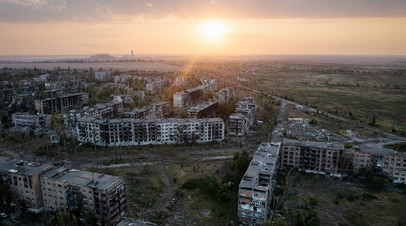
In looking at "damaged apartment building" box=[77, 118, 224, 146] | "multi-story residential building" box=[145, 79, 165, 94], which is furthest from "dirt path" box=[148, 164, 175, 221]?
"multi-story residential building" box=[145, 79, 165, 94]

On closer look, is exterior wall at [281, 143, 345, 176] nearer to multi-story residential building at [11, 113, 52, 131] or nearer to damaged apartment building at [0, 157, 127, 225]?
damaged apartment building at [0, 157, 127, 225]

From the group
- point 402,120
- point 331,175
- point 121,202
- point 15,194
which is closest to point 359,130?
point 402,120

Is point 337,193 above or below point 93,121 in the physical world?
below

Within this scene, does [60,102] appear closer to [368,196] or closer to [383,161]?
[368,196]

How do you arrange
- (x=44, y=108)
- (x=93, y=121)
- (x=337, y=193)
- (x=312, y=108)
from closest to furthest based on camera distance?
(x=337, y=193) → (x=93, y=121) → (x=44, y=108) → (x=312, y=108)

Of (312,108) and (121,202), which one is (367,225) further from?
(312,108)

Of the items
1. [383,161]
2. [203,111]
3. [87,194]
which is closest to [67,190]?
[87,194]

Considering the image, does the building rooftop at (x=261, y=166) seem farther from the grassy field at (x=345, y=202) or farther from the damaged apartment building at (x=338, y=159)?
the grassy field at (x=345, y=202)
